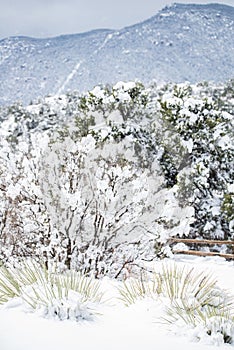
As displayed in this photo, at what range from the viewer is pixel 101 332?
3578mm

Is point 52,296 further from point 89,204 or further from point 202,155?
point 202,155

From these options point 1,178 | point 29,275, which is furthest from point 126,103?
point 29,275

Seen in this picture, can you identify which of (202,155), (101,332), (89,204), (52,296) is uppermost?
(202,155)

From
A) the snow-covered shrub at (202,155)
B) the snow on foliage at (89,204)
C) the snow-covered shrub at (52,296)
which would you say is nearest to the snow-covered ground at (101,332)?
the snow-covered shrub at (52,296)

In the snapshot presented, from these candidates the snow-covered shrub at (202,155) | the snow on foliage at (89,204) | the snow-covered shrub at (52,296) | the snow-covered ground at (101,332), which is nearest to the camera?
the snow-covered ground at (101,332)

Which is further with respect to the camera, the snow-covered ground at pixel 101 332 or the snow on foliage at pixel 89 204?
the snow on foliage at pixel 89 204

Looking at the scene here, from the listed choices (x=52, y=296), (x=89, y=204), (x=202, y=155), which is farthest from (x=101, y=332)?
(x=202, y=155)

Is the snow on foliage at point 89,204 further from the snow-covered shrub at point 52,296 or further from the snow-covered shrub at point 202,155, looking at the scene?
the snow-covered shrub at point 52,296

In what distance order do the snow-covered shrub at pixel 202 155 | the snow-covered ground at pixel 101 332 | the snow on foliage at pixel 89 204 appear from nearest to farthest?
the snow-covered ground at pixel 101 332, the snow on foliage at pixel 89 204, the snow-covered shrub at pixel 202 155

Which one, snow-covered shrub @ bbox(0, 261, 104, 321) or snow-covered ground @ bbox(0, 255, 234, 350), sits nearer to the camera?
snow-covered ground @ bbox(0, 255, 234, 350)

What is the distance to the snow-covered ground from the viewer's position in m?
3.25

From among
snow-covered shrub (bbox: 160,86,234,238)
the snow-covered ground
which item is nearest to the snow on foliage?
snow-covered shrub (bbox: 160,86,234,238)

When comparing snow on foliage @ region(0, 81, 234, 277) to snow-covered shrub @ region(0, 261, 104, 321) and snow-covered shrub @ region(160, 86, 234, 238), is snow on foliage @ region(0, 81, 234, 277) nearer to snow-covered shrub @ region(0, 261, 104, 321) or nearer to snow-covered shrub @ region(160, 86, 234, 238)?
snow-covered shrub @ region(160, 86, 234, 238)

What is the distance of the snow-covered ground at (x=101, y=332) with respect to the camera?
325 centimetres
